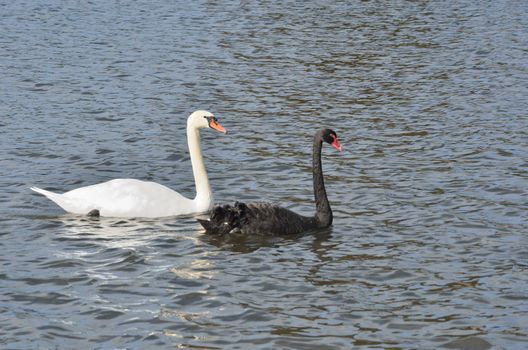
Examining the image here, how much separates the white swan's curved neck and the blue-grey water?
0.41 metres

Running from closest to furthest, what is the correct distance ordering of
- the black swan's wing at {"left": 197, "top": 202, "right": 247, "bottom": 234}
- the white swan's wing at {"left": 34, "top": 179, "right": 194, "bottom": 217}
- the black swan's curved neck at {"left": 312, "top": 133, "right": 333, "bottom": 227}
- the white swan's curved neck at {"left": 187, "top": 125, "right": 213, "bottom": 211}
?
the black swan's wing at {"left": 197, "top": 202, "right": 247, "bottom": 234}, the black swan's curved neck at {"left": 312, "top": 133, "right": 333, "bottom": 227}, the white swan's wing at {"left": 34, "top": 179, "right": 194, "bottom": 217}, the white swan's curved neck at {"left": 187, "top": 125, "right": 213, "bottom": 211}

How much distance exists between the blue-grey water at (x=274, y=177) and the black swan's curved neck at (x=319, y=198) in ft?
0.63

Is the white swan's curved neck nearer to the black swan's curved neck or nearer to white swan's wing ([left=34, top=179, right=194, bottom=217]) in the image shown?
white swan's wing ([left=34, top=179, right=194, bottom=217])

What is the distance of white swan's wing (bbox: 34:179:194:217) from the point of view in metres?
13.4

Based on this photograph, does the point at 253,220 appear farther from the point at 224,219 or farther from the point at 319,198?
the point at 319,198

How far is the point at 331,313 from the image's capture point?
1020 cm

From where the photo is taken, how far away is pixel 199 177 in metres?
14.1

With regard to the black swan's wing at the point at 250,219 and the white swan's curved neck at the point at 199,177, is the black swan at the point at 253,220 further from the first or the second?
the white swan's curved neck at the point at 199,177

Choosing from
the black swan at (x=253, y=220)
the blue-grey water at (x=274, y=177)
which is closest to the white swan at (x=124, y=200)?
the blue-grey water at (x=274, y=177)

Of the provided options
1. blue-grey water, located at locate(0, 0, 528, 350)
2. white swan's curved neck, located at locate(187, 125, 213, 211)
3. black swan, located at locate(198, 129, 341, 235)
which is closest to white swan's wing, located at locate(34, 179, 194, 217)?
blue-grey water, located at locate(0, 0, 528, 350)

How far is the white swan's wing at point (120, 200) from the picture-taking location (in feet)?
43.9

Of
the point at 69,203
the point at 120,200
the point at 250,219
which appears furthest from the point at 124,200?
the point at 250,219

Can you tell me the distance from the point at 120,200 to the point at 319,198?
7.74 ft

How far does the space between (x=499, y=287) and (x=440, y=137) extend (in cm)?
720
